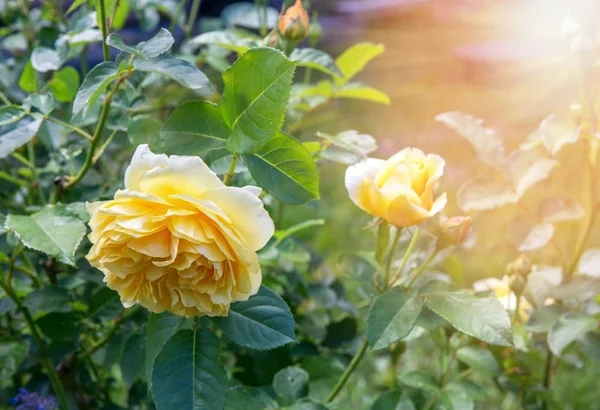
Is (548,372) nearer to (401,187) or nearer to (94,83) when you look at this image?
(401,187)

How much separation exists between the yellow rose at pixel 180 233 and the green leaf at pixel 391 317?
155 millimetres

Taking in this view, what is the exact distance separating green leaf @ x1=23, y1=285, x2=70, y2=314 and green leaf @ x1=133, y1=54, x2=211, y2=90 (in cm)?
34

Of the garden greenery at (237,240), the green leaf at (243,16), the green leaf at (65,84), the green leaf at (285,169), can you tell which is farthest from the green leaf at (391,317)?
the green leaf at (243,16)

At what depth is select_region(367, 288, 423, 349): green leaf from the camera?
69 centimetres

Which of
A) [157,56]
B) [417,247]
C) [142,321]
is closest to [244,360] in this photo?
[142,321]

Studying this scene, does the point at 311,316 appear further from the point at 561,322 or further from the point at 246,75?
the point at 246,75

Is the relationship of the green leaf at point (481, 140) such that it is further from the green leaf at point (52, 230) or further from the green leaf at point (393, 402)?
the green leaf at point (52, 230)

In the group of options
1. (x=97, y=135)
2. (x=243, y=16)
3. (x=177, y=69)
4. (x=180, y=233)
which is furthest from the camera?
(x=243, y=16)

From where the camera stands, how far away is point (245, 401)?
77cm

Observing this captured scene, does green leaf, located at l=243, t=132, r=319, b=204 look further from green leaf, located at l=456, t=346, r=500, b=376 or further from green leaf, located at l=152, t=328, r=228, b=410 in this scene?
green leaf, located at l=456, t=346, r=500, b=376

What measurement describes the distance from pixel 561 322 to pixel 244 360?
1.62 ft

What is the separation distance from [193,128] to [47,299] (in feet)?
1.10

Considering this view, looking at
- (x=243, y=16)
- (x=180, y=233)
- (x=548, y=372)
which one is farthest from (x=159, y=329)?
(x=243, y=16)

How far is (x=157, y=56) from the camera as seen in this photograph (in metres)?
0.68
